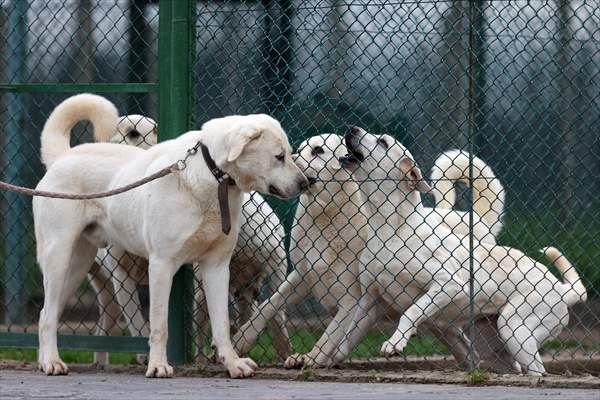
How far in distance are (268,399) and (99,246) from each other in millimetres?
1751

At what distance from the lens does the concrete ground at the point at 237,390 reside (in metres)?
5.07

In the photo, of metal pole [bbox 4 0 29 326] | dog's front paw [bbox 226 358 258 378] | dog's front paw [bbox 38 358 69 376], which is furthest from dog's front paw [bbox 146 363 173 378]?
metal pole [bbox 4 0 29 326]

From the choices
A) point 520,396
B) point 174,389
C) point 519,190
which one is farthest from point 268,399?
point 519,190

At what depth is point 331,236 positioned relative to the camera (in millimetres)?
6758

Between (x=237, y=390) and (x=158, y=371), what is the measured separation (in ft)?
1.97

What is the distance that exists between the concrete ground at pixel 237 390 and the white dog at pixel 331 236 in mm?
933

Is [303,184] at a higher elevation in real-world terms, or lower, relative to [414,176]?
lower

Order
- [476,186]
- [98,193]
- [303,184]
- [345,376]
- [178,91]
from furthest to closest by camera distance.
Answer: [476,186]
[178,91]
[98,193]
[345,376]
[303,184]

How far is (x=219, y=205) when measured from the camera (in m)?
5.73

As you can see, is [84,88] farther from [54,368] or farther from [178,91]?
[54,368]

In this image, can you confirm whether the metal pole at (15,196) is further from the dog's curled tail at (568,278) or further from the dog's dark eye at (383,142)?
the dog's curled tail at (568,278)

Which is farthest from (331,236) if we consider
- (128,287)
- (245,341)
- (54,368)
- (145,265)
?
(54,368)

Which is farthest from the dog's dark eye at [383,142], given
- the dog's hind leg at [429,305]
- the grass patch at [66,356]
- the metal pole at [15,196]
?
the metal pole at [15,196]

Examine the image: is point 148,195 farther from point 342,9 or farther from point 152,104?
point 152,104
